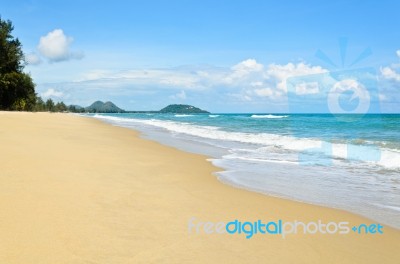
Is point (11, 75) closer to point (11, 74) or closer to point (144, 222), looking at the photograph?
point (11, 74)

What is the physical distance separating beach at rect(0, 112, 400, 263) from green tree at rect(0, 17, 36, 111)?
5633cm

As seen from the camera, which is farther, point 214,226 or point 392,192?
point 392,192

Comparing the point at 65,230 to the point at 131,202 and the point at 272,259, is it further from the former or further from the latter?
the point at 272,259

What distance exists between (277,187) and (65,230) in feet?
14.9

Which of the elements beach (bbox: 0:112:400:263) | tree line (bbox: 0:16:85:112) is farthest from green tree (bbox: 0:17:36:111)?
beach (bbox: 0:112:400:263)

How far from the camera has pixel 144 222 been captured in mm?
4246

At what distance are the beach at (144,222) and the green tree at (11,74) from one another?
56.3 meters

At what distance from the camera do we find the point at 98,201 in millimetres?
4973

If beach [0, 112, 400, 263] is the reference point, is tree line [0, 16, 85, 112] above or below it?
above

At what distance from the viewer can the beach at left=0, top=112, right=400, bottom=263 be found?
338 centimetres

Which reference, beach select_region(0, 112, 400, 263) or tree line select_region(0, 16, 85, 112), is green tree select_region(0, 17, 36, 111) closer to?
tree line select_region(0, 16, 85, 112)

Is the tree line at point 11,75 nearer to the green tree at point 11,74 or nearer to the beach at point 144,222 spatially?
the green tree at point 11,74

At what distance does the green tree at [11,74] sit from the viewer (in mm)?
55438

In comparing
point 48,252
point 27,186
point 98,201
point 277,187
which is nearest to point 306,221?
point 277,187
